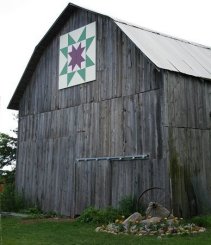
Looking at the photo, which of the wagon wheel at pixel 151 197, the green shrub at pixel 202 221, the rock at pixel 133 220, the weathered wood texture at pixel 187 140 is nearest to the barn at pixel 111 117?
the weathered wood texture at pixel 187 140

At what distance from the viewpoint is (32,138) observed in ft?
67.4

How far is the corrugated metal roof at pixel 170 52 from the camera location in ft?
50.0

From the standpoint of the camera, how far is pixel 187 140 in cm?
1495

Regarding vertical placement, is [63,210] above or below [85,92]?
below

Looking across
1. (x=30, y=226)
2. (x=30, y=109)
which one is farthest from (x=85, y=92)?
(x=30, y=226)

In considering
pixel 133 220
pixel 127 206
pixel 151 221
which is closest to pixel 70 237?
pixel 133 220

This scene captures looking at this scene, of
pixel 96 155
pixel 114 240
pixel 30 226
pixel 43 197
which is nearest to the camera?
pixel 114 240

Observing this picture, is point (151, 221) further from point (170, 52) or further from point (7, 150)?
point (7, 150)

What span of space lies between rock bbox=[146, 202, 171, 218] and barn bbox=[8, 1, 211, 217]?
675 mm

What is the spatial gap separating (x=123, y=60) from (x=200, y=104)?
3.44 meters

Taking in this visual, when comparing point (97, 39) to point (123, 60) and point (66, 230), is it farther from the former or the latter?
point (66, 230)

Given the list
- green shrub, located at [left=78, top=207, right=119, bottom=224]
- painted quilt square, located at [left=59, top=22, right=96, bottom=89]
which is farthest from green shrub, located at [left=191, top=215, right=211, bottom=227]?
painted quilt square, located at [left=59, top=22, right=96, bottom=89]

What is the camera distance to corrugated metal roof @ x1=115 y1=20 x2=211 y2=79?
1523cm

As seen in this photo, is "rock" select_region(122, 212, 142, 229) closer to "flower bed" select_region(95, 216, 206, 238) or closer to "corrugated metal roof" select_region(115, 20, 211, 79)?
"flower bed" select_region(95, 216, 206, 238)
